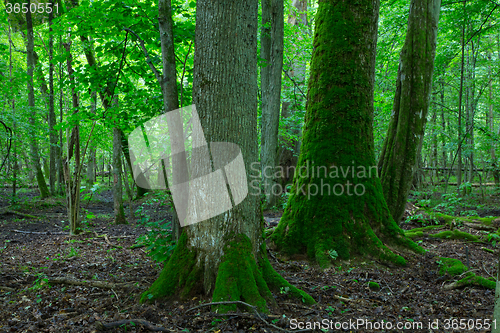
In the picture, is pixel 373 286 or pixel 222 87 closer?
pixel 222 87

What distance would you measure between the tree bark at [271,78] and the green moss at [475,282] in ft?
21.1

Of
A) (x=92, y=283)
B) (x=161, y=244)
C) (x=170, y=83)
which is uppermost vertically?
(x=170, y=83)

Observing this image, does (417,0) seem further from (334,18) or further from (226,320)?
(226,320)

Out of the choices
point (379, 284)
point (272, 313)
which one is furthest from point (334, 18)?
point (272, 313)

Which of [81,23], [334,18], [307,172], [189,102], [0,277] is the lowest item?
[0,277]

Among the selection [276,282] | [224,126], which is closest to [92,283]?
[276,282]

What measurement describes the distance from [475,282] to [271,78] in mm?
7142

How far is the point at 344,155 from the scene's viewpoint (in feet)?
14.7

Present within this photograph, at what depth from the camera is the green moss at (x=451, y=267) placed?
3863 millimetres

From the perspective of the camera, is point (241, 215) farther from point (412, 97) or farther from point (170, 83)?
point (412, 97)

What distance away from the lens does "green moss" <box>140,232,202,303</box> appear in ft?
9.51

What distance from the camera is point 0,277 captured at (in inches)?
151

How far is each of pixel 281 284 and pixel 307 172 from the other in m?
2.07

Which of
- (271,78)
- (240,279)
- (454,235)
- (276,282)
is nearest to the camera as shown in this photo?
(240,279)
